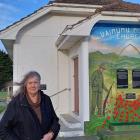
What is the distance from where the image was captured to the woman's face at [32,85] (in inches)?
151

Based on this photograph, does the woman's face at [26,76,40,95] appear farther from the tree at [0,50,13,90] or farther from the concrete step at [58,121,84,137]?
the tree at [0,50,13,90]

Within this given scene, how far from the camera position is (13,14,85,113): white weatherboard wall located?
1312cm

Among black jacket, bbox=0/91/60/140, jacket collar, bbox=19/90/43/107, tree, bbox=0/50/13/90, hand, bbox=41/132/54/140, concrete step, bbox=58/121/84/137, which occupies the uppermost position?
tree, bbox=0/50/13/90

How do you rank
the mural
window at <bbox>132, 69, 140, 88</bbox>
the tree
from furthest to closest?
the tree
window at <bbox>132, 69, 140, 88</bbox>
the mural

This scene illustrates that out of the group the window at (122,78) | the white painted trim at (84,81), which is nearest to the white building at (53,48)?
the white painted trim at (84,81)

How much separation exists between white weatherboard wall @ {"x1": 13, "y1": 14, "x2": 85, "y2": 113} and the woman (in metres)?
9.23

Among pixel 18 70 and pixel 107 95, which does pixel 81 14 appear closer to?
pixel 18 70

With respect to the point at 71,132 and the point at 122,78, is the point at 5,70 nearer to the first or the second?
the point at 122,78

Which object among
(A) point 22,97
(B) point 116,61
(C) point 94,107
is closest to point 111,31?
(B) point 116,61

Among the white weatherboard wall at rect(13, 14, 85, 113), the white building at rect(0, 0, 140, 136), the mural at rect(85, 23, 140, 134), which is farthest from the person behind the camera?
the white weatherboard wall at rect(13, 14, 85, 113)

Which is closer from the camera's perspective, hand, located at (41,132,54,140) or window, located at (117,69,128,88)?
hand, located at (41,132,54,140)

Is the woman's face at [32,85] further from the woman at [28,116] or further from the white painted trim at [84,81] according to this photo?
the white painted trim at [84,81]

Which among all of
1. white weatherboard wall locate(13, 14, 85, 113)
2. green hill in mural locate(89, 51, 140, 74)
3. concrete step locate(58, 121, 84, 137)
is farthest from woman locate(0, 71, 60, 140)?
white weatherboard wall locate(13, 14, 85, 113)

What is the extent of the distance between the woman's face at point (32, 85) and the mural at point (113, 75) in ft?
21.4
